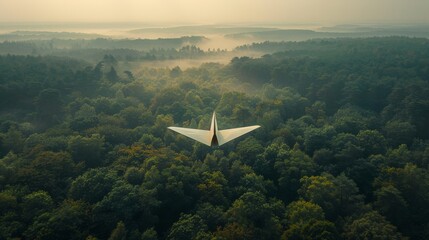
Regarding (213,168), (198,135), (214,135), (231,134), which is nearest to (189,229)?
(214,135)

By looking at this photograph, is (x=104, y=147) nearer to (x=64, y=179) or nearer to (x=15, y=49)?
(x=64, y=179)

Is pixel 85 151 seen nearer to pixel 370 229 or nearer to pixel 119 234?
pixel 119 234

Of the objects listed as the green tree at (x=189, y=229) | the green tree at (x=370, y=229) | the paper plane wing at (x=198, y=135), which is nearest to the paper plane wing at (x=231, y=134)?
the paper plane wing at (x=198, y=135)

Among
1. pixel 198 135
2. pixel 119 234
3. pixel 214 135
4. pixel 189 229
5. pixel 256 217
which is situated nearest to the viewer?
pixel 119 234

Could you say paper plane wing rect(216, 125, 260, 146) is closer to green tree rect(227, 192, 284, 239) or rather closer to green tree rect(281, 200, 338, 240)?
green tree rect(227, 192, 284, 239)

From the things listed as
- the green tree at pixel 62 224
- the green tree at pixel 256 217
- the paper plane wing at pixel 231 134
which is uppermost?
the paper plane wing at pixel 231 134

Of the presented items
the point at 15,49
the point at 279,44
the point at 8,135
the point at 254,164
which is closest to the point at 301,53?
the point at 279,44

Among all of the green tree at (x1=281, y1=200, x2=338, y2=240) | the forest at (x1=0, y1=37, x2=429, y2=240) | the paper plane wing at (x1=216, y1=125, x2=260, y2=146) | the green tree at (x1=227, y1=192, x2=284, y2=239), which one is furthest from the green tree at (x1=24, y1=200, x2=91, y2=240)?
the green tree at (x1=281, y1=200, x2=338, y2=240)

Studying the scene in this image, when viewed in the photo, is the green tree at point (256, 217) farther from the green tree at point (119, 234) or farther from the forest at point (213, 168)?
the green tree at point (119, 234)
